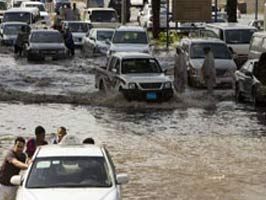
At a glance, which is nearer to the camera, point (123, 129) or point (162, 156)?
point (162, 156)

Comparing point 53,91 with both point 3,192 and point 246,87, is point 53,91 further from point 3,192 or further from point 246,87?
point 3,192

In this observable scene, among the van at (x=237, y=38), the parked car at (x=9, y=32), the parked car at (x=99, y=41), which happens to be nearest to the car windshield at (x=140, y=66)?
the van at (x=237, y=38)

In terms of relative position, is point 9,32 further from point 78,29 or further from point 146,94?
point 146,94

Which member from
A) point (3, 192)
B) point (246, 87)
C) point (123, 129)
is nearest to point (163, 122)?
point (123, 129)

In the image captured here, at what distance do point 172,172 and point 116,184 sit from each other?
600 cm

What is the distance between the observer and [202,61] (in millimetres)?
33688

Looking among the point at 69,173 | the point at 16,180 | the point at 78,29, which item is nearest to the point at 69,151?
the point at 69,173

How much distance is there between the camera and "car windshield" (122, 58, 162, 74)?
2914 cm

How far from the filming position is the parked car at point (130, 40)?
132ft

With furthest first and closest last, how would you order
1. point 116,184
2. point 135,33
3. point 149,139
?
point 135,33 → point 149,139 → point 116,184

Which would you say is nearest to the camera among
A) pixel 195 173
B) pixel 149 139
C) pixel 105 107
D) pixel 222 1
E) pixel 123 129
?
pixel 195 173

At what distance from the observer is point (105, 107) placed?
28125mm

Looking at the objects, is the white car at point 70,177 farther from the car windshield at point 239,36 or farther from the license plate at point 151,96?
the car windshield at point 239,36

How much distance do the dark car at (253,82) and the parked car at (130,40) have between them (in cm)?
1071
